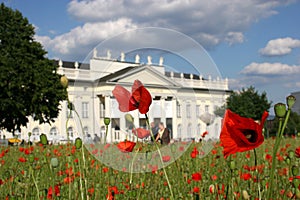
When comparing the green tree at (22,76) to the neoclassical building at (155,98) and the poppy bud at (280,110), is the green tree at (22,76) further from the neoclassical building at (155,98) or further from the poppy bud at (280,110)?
the poppy bud at (280,110)

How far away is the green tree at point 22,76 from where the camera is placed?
22.4m

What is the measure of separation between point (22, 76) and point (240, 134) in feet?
76.5

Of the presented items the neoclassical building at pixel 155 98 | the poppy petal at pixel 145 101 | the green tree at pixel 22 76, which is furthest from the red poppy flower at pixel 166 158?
the green tree at pixel 22 76

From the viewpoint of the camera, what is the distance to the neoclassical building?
8.04ft

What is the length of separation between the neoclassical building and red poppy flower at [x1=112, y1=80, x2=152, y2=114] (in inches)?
44.7

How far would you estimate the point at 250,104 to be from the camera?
163 ft

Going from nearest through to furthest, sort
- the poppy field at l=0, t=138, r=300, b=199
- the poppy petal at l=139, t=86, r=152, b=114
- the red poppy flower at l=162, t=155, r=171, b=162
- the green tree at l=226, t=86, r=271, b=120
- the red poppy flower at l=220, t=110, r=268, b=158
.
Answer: the red poppy flower at l=220, t=110, r=268, b=158 < the poppy petal at l=139, t=86, r=152, b=114 < the poppy field at l=0, t=138, r=300, b=199 < the red poppy flower at l=162, t=155, r=171, b=162 < the green tree at l=226, t=86, r=271, b=120

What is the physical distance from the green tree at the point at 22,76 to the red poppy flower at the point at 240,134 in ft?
73.8

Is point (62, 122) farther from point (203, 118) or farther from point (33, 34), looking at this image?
point (203, 118)

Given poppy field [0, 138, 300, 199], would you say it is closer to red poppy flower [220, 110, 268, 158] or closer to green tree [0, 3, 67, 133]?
red poppy flower [220, 110, 268, 158]

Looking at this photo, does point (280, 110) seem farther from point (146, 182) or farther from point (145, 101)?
point (146, 182)

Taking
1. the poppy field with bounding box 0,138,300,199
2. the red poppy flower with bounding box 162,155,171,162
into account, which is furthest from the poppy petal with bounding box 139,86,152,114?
the red poppy flower with bounding box 162,155,171,162

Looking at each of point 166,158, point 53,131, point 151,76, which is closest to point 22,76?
point 53,131

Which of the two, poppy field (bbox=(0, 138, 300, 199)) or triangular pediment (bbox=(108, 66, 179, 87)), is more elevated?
triangular pediment (bbox=(108, 66, 179, 87))
